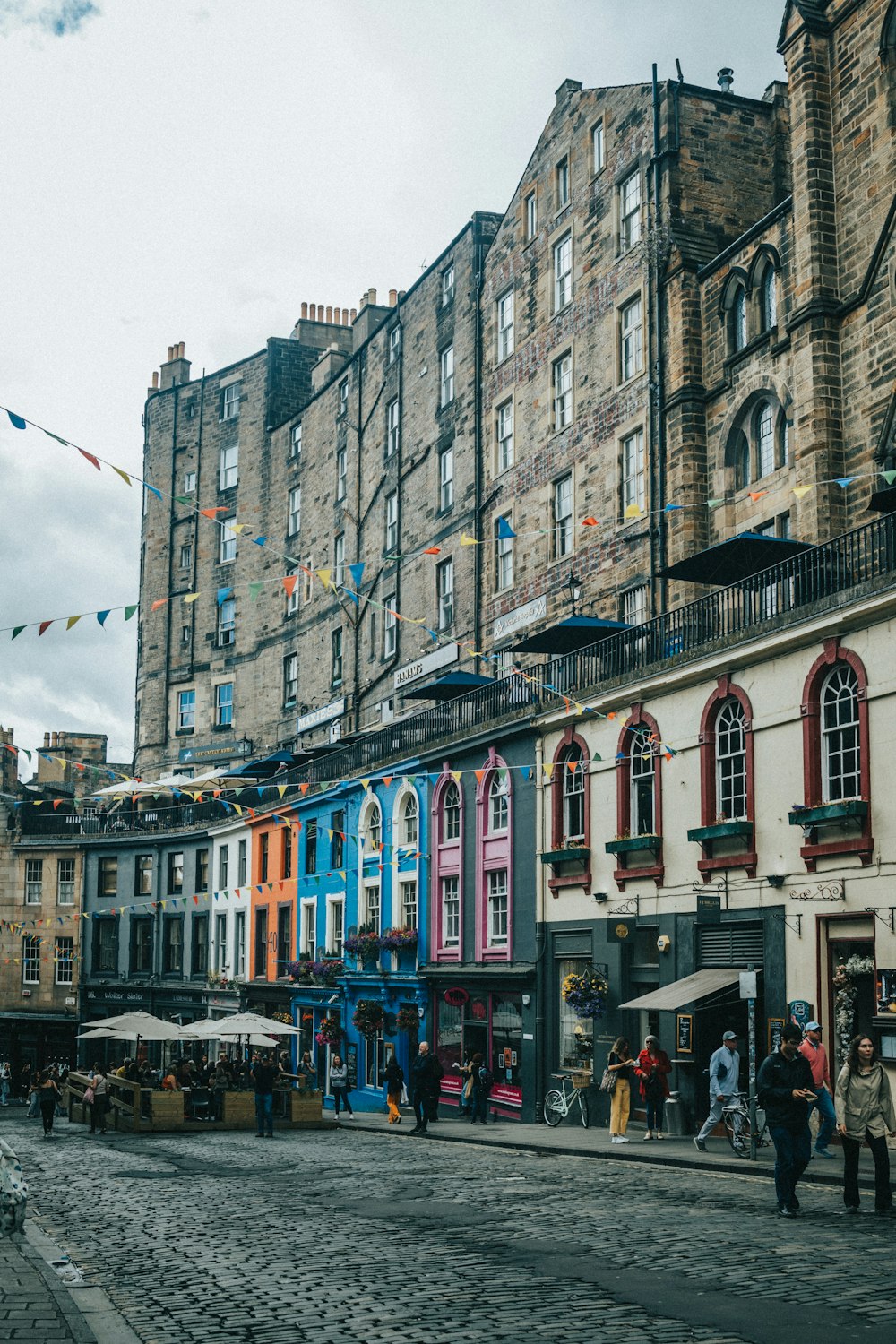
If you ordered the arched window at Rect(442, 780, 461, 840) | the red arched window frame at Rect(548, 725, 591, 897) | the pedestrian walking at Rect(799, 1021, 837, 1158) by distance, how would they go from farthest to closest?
1. the arched window at Rect(442, 780, 461, 840)
2. the red arched window frame at Rect(548, 725, 591, 897)
3. the pedestrian walking at Rect(799, 1021, 837, 1158)

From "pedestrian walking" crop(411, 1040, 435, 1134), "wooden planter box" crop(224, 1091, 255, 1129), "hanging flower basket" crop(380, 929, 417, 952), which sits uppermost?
"hanging flower basket" crop(380, 929, 417, 952)

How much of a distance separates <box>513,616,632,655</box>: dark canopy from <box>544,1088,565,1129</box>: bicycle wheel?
886cm

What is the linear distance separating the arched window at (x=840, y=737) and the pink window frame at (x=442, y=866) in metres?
14.1

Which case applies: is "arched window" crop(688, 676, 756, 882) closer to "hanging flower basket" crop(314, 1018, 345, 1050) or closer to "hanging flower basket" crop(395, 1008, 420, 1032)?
"hanging flower basket" crop(395, 1008, 420, 1032)

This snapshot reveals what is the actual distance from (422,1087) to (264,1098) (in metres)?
2.90

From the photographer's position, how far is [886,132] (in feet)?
85.5

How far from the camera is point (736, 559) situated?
86.0 ft

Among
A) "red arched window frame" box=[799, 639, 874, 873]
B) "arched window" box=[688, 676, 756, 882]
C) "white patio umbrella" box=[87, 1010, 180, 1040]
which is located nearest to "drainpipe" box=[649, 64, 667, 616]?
"arched window" box=[688, 676, 756, 882]

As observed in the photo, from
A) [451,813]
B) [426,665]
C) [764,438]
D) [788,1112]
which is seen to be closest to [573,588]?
[451,813]

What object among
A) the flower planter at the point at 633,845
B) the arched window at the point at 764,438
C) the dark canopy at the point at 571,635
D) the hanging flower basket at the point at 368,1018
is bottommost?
the hanging flower basket at the point at 368,1018

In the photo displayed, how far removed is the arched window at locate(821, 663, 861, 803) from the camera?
72.2ft

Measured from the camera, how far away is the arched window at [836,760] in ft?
70.4

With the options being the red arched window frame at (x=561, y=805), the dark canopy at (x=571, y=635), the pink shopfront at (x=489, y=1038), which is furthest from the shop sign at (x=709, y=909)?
the pink shopfront at (x=489, y=1038)

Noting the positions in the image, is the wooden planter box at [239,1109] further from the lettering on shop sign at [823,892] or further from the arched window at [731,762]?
the lettering on shop sign at [823,892]
